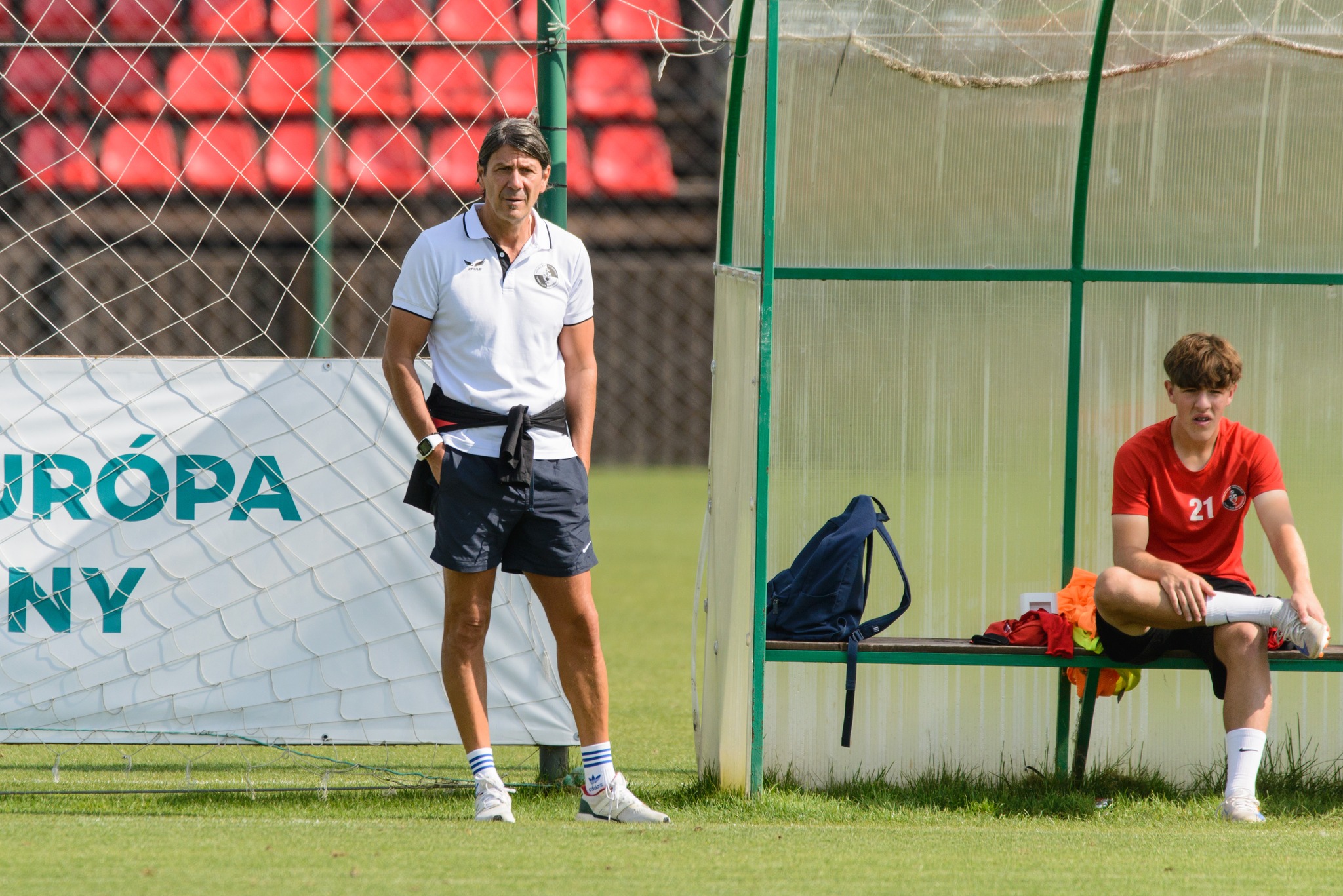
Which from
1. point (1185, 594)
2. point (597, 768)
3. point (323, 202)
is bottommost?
point (597, 768)

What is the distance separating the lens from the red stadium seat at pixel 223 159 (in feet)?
45.4

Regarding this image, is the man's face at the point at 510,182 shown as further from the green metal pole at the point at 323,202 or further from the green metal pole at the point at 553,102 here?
the green metal pole at the point at 323,202

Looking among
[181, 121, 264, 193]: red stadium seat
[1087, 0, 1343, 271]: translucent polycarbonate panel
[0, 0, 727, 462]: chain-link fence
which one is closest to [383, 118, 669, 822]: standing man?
[1087, 0, 1343, 271]: translucent polycarbonate panel

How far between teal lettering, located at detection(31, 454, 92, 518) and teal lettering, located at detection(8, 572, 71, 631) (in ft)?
0.56

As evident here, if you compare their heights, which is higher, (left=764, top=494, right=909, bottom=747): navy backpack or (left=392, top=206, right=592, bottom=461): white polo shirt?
(left=392, top=206, right=592, bottom=461): white polo shirt

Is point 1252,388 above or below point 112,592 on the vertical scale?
above

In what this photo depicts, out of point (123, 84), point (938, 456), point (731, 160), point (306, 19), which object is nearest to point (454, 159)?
point (306, 19)

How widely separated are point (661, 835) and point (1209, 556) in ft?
5.72

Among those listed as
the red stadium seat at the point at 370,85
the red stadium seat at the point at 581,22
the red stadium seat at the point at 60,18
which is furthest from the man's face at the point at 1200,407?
the red stadium seat at the point at 60,18

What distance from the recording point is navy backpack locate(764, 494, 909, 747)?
13.9 feet

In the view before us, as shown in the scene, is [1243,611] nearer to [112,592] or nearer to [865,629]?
[865,629]

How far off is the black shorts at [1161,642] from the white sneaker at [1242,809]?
30cm

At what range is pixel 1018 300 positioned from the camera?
4.73m

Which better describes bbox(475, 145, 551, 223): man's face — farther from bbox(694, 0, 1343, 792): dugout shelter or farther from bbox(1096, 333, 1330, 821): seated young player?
bbox(1096, 333, 1330, 821): seated young player
